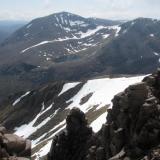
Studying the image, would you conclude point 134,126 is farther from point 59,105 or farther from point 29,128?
point 59,105

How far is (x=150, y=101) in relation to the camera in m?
41.8

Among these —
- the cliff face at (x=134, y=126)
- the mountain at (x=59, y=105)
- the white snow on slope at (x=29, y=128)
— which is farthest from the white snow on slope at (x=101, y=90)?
the cliff face at (x=134, y=126)

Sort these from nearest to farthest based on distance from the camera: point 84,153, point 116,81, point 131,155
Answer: point 131,155, point 84,153, point 116,81

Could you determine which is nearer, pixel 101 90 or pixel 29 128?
pixel 101 90

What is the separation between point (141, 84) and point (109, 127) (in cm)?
690

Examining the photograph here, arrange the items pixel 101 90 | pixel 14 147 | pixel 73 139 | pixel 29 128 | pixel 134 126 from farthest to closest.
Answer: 1. pixel 29 128
2. pixel 101 90
3. pixel 73 139
4. pixel 134 126
5. pixel 14 147

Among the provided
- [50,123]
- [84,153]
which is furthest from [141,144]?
[50,123]

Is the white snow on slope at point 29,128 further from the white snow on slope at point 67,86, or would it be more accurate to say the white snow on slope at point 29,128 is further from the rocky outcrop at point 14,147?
the rocky outcrop at point 14,147

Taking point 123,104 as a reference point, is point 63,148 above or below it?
below

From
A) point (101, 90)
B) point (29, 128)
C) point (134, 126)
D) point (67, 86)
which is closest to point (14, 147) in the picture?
point (134, 126)

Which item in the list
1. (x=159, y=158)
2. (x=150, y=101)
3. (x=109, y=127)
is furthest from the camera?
(x=109, y=127)

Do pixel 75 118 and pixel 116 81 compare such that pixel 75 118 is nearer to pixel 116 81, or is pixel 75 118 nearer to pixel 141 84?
pixel 141 84

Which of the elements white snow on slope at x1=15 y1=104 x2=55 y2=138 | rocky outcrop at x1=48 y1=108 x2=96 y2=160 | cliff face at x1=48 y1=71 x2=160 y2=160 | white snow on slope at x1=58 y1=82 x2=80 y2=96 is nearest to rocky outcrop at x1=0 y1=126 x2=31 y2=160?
cliff face at x1=48 y1=71 x2=160 y2=160

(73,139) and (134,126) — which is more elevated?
(134,126)
